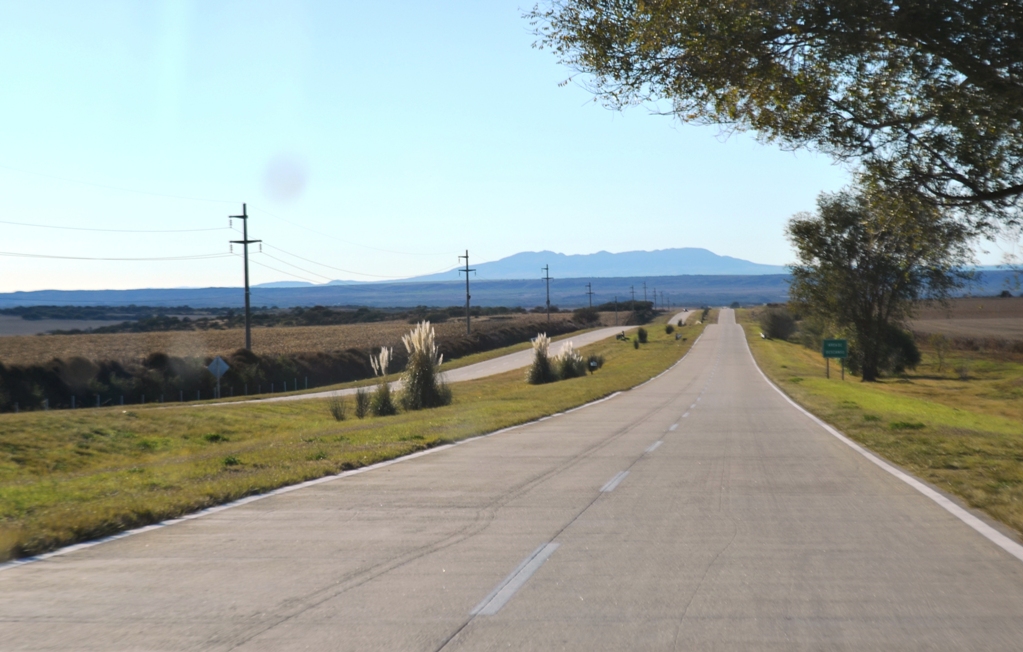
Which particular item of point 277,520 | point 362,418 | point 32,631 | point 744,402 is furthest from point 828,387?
point 32,631

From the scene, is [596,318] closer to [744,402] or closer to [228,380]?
[228,380]

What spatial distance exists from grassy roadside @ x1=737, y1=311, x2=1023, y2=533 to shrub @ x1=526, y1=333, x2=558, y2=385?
34.4 ft

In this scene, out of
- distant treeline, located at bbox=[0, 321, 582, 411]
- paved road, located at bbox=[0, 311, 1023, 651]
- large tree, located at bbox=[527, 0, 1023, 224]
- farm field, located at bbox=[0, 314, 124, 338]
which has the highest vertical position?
large tree, located at bbox=[527, 0, 1023, 224]

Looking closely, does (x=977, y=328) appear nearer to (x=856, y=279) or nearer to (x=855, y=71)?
(x=856, y=279)

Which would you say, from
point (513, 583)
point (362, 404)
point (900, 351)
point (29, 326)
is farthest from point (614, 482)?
point (29, 326)

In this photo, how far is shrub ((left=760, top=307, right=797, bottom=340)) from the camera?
10962 cm

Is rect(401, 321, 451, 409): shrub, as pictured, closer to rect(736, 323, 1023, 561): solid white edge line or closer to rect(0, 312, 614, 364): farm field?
rect(736, 323, 1023, 561): solid white edge line

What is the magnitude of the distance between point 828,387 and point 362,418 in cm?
2213

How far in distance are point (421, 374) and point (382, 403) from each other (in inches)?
57.1

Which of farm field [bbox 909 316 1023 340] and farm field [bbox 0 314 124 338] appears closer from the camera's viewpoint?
farm field [bbox 909 316 1023 340]

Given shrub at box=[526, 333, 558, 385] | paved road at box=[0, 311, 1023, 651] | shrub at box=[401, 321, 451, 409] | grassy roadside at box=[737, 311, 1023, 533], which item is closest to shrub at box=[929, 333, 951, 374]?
grassy roadside at box=[737, 311, 1023, 533]

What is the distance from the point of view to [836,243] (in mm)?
51312

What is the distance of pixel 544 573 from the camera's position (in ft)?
23.6

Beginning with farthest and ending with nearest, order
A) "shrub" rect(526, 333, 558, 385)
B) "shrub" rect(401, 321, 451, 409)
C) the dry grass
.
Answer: the dry grass, "shrub" rect(526, 333, 558, 385), "shrub" rect(401, 321, 451, 409)
